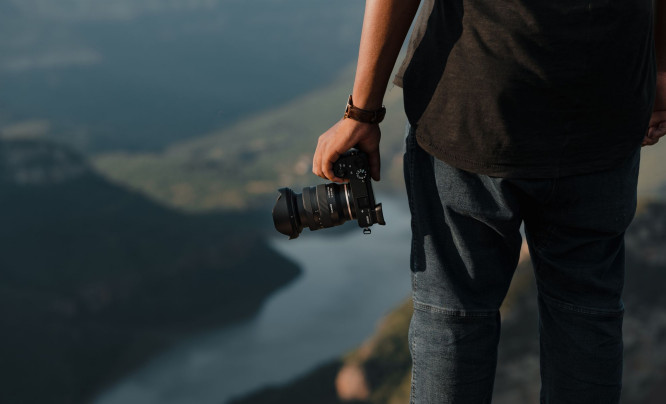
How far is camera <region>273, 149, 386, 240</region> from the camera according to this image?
130 cm

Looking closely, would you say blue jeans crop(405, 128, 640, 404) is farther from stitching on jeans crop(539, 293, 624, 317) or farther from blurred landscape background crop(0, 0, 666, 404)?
blurred landscape background crop(0, 0, 666, 404)

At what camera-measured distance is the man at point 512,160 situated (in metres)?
1.04

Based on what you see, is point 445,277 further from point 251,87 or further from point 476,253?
point 251,87

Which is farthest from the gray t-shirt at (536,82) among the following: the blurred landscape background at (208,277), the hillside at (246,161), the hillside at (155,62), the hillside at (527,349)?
the hillside at (155,62)

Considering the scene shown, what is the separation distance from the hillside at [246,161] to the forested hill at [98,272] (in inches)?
168

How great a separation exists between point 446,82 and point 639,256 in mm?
31652

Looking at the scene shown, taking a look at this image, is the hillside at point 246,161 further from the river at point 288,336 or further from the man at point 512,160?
the man at point 512,160

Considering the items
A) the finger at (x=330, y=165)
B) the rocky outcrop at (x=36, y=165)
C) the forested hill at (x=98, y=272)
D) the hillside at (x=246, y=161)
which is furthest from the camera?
the hillside at (x=246, y=161)

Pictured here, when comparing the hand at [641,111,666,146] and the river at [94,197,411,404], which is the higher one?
the hand at [641,111,666,146]

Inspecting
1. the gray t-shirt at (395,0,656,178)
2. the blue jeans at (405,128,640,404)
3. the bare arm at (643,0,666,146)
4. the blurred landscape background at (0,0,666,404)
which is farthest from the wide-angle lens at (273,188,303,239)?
the blurred landscape background at (0,0,666,404)

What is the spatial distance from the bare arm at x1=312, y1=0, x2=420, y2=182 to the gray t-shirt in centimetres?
6

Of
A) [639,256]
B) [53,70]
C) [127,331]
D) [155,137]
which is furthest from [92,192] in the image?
[53,70]

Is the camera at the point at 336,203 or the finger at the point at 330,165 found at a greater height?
the finger at the point at 330,165

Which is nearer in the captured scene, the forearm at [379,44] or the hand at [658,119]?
the forearm at [379,44]
